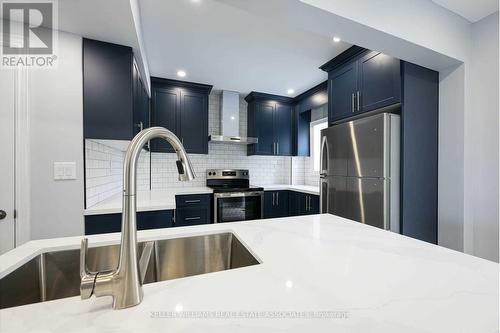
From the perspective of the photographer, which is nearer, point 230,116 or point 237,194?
point 237,194

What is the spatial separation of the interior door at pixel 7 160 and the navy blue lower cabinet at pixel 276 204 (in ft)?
9.16

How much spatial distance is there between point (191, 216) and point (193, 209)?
0.32ft

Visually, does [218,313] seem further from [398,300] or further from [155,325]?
[398,300]

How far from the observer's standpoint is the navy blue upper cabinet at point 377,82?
6.60 feet

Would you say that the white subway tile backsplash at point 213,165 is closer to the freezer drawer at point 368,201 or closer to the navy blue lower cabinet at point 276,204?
the navy blue lower cabinet at point 276,204

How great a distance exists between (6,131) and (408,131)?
3.17 meters

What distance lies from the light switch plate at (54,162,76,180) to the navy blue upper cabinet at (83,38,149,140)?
0.85 feet

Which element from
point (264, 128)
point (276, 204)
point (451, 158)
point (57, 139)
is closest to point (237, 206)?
point (276, 204)

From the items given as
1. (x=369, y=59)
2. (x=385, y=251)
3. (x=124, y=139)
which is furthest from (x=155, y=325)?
(x=369, y=59)

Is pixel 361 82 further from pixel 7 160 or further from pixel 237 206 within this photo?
pixel 7 160

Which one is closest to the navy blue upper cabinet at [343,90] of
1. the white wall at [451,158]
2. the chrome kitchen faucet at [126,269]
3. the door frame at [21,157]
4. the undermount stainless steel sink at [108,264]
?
the white wall at [451,158]

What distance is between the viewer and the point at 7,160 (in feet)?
4.76

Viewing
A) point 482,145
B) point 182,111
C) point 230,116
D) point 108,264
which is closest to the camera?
point 108,264

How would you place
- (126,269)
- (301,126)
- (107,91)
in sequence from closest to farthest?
(126,269)
(107,91)
(301,126)
